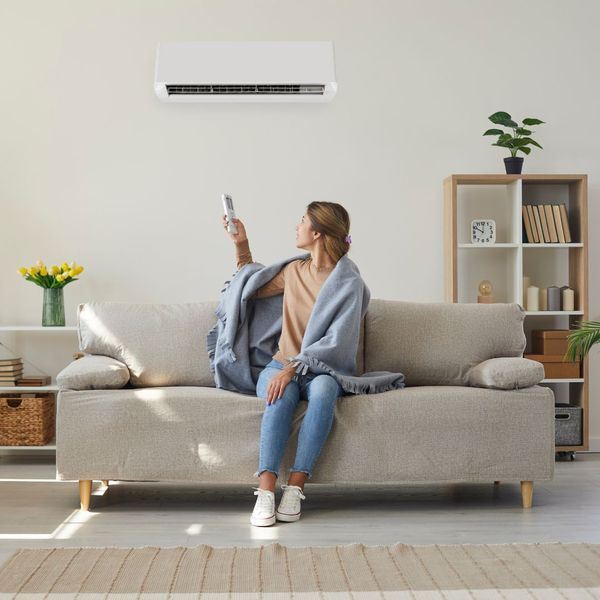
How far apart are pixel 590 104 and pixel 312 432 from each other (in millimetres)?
2733

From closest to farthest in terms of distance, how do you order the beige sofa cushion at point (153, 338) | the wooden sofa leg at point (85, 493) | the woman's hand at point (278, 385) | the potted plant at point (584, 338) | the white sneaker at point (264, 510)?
the white sneaker at point (264, 510)
the woman's hand at point (278, 385)
the wooden sofa leg at point (85, 493)
the beige sofa cushion at point (153, 338)
the potted plant at point (584, 338)

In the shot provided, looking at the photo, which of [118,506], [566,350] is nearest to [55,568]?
[118,506]

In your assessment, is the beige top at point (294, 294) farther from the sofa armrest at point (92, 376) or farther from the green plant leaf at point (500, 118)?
the green plant leaf at point (500, 118)

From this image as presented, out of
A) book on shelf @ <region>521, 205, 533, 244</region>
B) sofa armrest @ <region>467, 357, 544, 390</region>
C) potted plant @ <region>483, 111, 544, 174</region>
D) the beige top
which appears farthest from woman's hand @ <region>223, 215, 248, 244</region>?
book on shelf @ <region>521, 205, 533, 244</region>

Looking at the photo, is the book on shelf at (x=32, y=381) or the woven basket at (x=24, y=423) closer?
the woven basket at (x=24, y=423)

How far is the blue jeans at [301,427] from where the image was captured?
3158mm

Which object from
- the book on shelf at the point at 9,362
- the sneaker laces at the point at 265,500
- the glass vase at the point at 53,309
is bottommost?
the sneaker laces at the point at 265,500

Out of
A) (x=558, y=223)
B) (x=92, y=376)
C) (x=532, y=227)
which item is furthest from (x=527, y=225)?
(x=92, y=376)

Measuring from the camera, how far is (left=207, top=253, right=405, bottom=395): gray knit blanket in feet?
11.0

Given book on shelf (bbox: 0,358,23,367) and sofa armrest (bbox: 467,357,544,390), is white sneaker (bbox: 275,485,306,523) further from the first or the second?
book on shelf (bbox: 0,358,23,367)

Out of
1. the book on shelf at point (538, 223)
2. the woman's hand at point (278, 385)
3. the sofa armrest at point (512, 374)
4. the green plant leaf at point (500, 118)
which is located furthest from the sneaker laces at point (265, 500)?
the green plant leaf at point (500, 118)

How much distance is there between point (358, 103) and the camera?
4.79m

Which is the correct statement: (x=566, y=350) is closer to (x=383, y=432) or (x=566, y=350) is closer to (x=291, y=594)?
(x=383, y=432)

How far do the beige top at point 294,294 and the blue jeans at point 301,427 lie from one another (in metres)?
0.25
